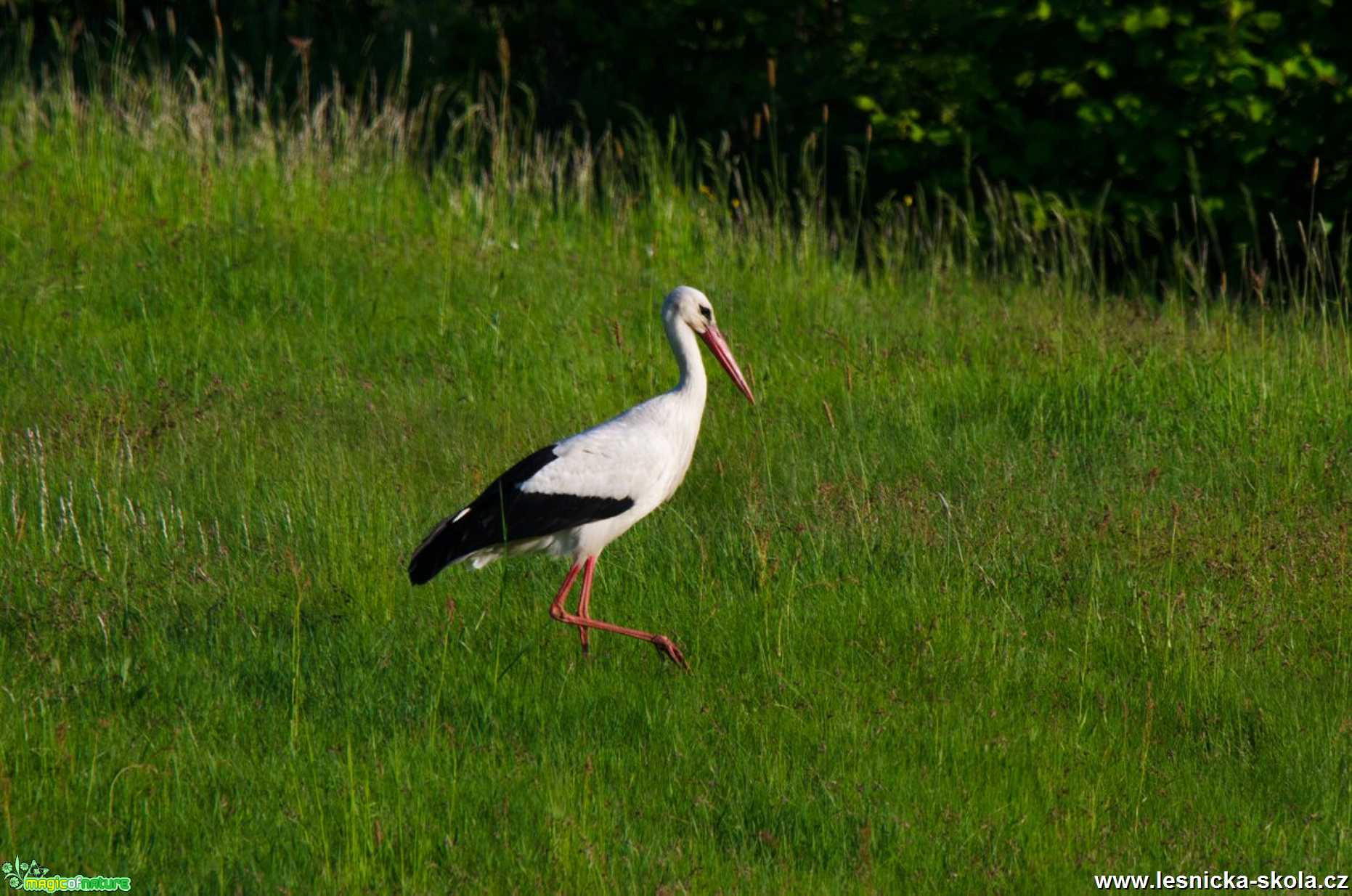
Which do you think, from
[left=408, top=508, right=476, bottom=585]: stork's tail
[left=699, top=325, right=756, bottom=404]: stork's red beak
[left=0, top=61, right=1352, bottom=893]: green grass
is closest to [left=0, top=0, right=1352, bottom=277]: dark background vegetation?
[left=0, top=61, right=1352, bottom=893]: green grass

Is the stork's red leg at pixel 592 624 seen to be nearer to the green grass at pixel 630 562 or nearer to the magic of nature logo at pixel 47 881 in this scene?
the green grass at pixel 630 562

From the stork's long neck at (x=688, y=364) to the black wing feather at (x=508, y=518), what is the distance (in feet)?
1.64

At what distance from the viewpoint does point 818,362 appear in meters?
7.63

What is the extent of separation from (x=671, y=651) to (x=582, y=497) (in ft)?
2.30

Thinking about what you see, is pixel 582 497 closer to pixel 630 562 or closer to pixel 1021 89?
pixel 630 562

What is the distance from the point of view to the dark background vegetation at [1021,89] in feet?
28.1

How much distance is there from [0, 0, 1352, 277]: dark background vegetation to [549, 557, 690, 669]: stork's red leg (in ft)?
13.2

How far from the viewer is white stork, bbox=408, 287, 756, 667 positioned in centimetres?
516

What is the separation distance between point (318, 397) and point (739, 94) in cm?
495

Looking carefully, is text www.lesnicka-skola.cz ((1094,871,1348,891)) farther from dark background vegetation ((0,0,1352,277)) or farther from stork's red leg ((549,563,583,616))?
dark background vegetation ((0,0,1352,277))

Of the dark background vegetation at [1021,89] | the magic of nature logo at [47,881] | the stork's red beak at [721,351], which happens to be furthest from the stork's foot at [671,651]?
the dark background vegetation at [1021,89]

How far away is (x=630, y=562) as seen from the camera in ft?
19.2

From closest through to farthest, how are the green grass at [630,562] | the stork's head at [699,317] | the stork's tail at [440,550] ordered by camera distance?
the green grass at [630,562] < the stork's tail at [440,550] < the stork's head at [699,317]

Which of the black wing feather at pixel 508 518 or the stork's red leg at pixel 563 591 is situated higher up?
the black wing feather at pixel 508 518
